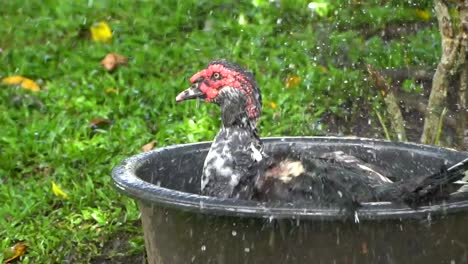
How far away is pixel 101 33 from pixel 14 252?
9.30 feet

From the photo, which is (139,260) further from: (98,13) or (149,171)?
(98,13)

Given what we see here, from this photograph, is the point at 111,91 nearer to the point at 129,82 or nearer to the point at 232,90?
the point at 129,82

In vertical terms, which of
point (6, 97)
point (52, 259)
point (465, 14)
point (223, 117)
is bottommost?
point (52, 259)

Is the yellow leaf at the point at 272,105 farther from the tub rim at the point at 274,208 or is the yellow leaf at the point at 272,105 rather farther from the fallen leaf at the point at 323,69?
the tub rim at the point at 274,208

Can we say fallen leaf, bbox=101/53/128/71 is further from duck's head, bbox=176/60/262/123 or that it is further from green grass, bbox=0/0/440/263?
duck's head, bbox=176/60/262/123

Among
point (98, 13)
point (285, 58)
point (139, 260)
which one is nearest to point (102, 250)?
point (139, 260)

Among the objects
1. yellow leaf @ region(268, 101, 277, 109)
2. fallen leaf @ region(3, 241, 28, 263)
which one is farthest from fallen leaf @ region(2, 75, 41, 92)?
fallen leaf @ region(3, 241, 28, 263)

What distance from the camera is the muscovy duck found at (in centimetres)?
273

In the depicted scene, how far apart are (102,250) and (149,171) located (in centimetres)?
117

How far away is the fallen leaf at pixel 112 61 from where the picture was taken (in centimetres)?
633

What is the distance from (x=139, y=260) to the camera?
14.4 ft

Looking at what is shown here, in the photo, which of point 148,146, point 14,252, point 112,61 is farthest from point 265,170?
point 112,61

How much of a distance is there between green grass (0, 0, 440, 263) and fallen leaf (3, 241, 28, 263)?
0.04 metres

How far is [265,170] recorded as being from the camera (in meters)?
3.12
